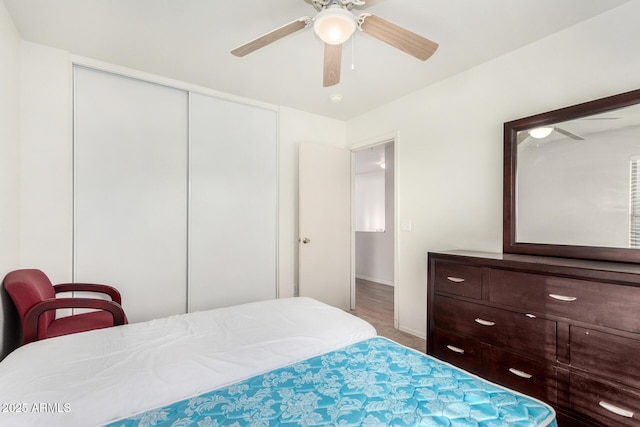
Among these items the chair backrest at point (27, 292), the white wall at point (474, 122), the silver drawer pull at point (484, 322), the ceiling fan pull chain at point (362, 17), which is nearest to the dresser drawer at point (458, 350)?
the silver drawer pull at point (484, 322)

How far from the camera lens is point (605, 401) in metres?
1.44

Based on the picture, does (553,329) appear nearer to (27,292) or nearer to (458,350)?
(458,350)

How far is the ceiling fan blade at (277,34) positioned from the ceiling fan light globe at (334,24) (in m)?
0.09

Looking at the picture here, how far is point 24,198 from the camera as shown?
7.21 ft

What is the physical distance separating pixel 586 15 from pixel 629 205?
1.28 m

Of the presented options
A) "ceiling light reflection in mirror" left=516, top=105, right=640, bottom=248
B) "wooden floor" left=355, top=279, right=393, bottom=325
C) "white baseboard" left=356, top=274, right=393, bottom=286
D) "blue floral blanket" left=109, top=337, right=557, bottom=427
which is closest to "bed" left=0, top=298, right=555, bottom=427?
"blue floral blanket" left=109, top=337, right=557, bottom=427

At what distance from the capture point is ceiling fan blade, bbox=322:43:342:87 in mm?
1766

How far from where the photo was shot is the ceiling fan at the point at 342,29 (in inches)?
58.0

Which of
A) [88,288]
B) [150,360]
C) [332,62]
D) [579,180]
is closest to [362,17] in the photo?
[332,62]

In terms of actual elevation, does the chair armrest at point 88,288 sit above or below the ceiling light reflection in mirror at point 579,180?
below

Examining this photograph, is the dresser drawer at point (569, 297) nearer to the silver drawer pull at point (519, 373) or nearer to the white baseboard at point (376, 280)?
the silver drawer pull at point (519, 373)

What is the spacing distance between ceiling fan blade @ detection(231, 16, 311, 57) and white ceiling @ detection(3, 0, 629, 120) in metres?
0.25

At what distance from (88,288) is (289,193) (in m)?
2.14

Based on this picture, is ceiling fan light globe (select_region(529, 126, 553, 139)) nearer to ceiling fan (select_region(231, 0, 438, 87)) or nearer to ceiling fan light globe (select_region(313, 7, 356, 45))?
ceiling fan (select_region(231, 0, 438, 87))
